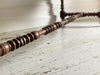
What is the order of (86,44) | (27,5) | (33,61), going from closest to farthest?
(33,61) → (86,44) → (27,5)

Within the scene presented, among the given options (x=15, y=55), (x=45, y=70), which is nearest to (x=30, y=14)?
(x=15, y=55)

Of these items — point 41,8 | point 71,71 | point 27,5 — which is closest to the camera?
point 71,71

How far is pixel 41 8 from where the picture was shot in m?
1.42

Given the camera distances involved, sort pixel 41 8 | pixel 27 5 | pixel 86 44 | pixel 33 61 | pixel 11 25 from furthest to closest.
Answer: pixel 41 8 < pixel 27 5 < pixel 11 25 < pixel 86 44 < pixel 33 61

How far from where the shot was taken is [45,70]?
0.54m

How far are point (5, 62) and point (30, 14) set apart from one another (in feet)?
2.55

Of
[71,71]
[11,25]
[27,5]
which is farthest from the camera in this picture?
[27,5]

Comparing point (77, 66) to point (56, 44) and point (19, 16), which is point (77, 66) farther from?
point (19, 16)

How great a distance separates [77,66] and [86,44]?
1.00 feet

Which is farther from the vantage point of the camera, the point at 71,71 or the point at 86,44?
the point at 86,44

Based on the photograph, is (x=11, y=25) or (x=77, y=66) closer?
(x=77, y=66)

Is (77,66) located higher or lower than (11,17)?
lower

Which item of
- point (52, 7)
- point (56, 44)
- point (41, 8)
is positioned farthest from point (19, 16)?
point (56, 44)

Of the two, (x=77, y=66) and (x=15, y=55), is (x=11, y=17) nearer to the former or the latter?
(x=15, y=55)
